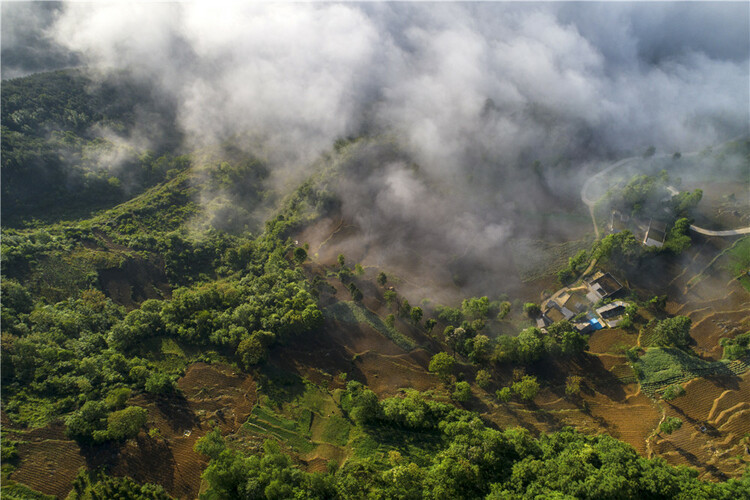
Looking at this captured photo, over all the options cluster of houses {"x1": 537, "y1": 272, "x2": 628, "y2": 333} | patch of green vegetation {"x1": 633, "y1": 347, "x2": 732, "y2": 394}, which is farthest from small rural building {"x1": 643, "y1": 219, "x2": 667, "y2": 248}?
patch of green vegetation {"x1": 633, "y1": 347, "x2": 732, "y2": 394}

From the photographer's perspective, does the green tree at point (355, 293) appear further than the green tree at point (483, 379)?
Yes

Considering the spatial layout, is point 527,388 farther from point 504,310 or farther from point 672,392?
point 672,392

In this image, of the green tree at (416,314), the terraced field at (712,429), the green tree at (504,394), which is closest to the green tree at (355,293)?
the green tree at (416,314)

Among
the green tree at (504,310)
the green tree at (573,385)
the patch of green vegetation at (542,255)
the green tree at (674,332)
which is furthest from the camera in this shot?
the patch of green vegetation at (542,255)

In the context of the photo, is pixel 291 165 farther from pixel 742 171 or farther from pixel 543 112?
pixel 742 171

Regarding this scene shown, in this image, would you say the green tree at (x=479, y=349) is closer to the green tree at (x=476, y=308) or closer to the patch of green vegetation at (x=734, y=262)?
the green tree at (x=476, y=308)

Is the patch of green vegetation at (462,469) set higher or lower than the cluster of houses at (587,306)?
lower

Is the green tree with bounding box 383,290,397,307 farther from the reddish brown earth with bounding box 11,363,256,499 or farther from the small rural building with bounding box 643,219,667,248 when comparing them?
the small rural building with bounding box 643,219,667,248

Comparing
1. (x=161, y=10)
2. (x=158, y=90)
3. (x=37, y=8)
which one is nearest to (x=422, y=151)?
(x=158, y=90)

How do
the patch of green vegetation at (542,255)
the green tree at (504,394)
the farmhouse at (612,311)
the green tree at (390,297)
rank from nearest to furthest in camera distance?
the green tree at (504,394) → the farmhouse at (612,311) → the green tree at (390,297) → the patch of green vegetation at (542,255)
